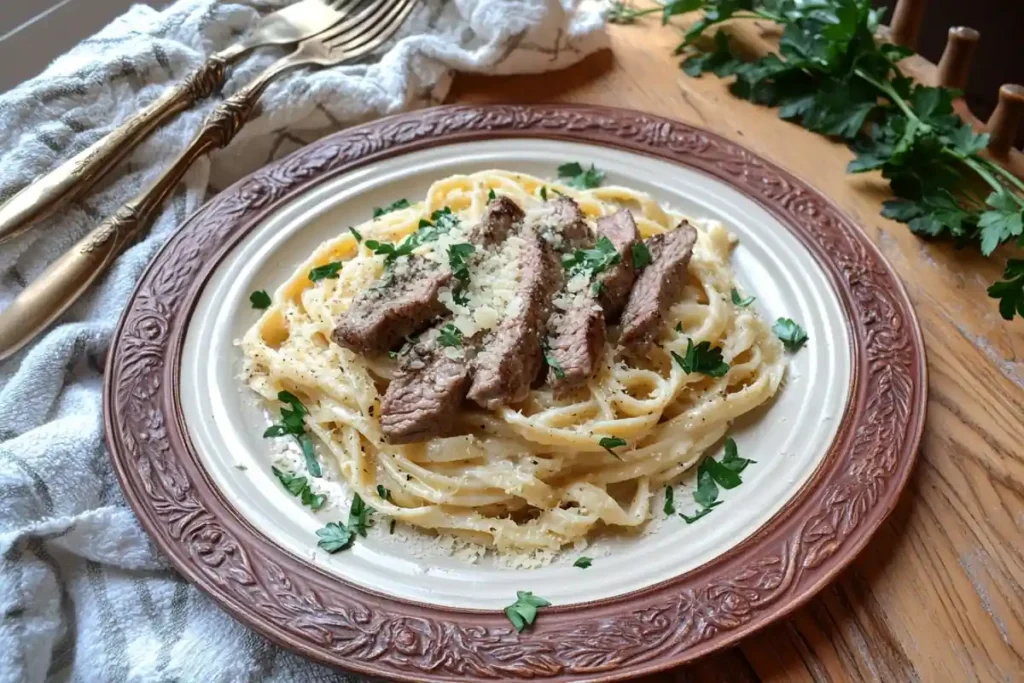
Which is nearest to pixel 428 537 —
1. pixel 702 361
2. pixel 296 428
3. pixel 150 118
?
pixel 296 428

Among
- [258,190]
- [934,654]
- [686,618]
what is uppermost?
[258,190]

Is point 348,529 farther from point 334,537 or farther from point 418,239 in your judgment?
point 418,239

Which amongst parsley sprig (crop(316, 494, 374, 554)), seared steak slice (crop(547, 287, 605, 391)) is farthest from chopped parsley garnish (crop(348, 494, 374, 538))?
seared steak slice (crop(547, 287, 605, 391))

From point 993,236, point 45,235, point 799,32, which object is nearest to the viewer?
point 993,236

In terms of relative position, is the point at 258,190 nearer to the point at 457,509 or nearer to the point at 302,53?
the point at 302,53

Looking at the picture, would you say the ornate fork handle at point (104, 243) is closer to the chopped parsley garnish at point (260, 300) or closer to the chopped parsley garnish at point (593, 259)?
the chopped parsley garnish at point (260, 300)

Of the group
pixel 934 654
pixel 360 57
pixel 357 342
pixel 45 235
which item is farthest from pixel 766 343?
pixel 45 235

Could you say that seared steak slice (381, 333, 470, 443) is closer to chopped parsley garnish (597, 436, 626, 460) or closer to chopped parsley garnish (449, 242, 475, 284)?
chopped parsley garnish (449, 242, 475, 284)
